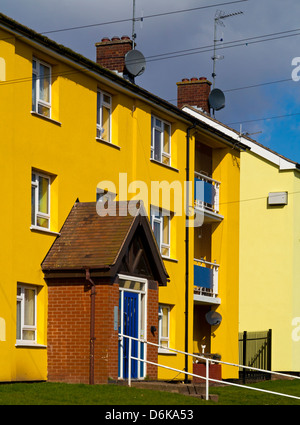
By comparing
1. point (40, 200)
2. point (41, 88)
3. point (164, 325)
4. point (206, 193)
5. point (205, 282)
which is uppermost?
point (41, 88)

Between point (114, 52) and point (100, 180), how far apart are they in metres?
6.39

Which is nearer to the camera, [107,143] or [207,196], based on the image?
[107,143]

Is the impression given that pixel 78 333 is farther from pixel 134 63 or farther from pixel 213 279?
pixel 213 279

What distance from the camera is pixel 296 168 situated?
41219mm

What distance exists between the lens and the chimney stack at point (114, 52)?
31312 millimetres

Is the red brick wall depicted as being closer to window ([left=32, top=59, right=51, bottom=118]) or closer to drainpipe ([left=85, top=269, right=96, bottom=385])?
drainpipe ([left=85, top=269, right=96, bottom=385])

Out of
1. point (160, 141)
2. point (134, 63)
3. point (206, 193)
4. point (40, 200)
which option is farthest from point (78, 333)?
point (206, 193)

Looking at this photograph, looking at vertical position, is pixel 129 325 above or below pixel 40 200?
below

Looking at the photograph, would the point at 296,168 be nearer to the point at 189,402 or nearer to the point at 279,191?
the point at 279,191

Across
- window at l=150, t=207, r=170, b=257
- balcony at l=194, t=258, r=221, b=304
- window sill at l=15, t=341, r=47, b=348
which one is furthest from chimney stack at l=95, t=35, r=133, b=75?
window sill at l=15, t=341, r=47, b=348

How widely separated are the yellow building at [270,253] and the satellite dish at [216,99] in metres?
0.71

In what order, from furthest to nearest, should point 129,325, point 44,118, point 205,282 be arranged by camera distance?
point 205,282 < point 129,325 < point 44,118

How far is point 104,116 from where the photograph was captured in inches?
1099

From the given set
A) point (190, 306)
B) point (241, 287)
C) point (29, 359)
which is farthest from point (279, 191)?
point (29, 359)
